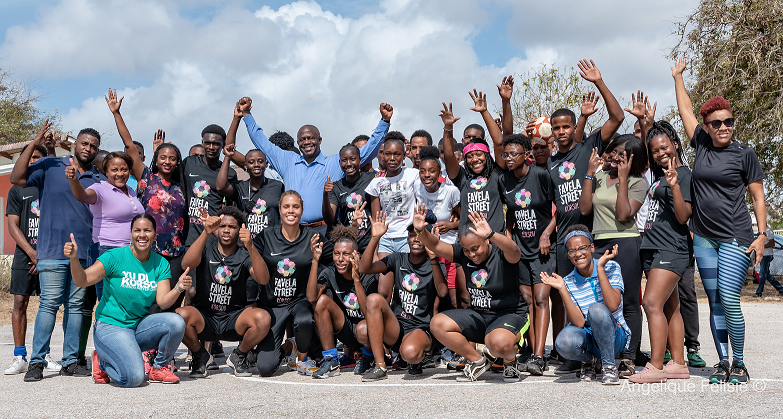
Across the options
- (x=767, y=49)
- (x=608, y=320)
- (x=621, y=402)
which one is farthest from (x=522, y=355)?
(x=767, y=49)

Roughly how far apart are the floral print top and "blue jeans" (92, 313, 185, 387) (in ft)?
3.25

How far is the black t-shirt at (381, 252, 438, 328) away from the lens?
625 cm

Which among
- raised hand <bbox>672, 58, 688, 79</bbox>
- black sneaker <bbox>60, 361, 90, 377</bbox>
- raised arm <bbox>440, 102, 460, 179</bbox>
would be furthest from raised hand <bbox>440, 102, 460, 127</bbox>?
black sneaker <bbox>60, 361, 90, 377</bbox>

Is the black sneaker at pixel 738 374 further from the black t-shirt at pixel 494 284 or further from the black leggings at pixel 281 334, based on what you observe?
the black leggings at pixel 281 334

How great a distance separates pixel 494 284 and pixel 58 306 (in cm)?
421

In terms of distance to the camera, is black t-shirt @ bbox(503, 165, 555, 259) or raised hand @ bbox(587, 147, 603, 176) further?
black t-shirt @ bbox(503, 165, 555, 259)

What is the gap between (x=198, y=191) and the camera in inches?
283

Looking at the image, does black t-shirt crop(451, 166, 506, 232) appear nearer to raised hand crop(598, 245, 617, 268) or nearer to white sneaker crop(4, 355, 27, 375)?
raised hand crop(598, 245, 617, 268)

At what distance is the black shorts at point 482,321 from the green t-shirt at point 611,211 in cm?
107

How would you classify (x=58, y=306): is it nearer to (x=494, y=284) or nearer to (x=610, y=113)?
(x=494, y=284)

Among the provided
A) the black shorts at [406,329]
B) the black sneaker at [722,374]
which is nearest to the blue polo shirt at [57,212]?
the black shorts at [406,329]

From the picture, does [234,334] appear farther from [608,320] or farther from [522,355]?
[608,320]

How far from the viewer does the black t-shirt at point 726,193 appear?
17.5 ft

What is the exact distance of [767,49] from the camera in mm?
14859
